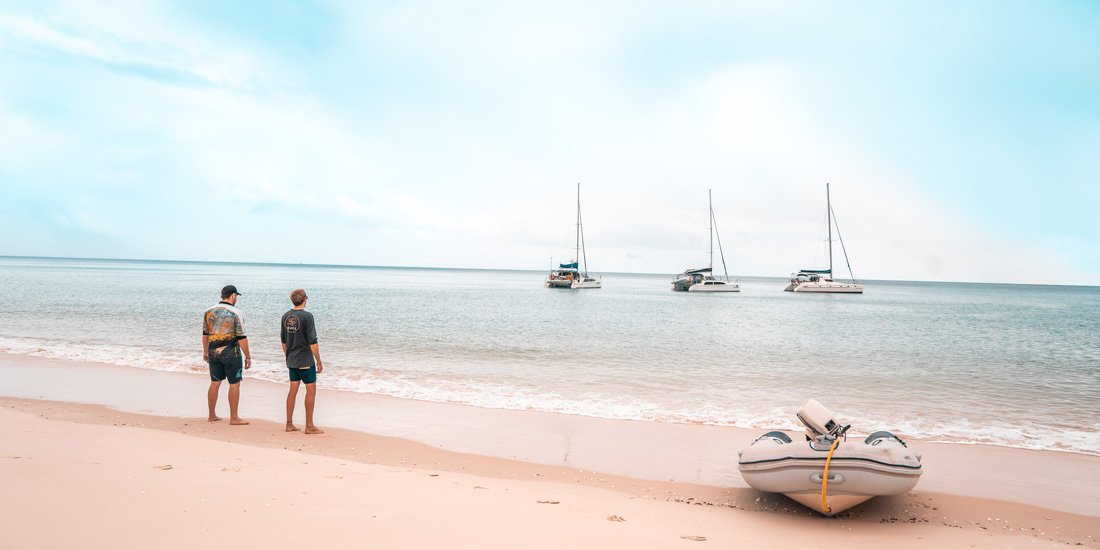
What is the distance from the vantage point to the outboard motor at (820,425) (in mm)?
5836

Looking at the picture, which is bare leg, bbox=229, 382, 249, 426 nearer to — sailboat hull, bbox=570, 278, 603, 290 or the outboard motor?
the outboard motor

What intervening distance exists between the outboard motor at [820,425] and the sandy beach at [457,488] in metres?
0.75

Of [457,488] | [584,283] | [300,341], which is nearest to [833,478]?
[457,488]

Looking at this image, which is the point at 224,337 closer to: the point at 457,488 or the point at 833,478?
the point at 457,488

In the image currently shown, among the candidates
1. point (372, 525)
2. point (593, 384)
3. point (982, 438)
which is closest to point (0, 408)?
point (372, 525)

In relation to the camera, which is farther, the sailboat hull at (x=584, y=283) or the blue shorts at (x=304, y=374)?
the sailboat hull at (x=584, y=283)

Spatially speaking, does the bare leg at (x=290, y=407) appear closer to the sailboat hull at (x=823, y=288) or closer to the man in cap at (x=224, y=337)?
the man in cap at (x=224, y=337)

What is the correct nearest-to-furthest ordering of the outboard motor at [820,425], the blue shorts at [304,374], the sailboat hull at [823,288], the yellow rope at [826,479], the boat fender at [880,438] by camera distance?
the yellow rope at [826,479], the outboard motor at [820,425], the boat fender at [880,438], the blue shorts at [304,374], the sailboat hull at [823,288]

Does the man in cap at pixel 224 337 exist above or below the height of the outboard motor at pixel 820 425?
above

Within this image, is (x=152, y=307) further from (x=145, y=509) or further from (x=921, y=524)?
(x=921, y=524)

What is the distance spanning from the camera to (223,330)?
26.7 feet

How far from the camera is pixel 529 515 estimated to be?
5047 millimetres

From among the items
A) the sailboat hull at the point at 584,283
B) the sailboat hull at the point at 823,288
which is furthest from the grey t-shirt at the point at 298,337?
the sailboat hull at the point at 823,288

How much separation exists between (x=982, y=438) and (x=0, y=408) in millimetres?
14903
